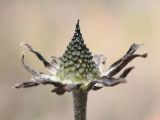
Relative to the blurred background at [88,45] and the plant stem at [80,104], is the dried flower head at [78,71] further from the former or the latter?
the blurred background at [88,45]

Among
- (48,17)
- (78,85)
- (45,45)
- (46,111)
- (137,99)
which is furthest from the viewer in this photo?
(48,17)

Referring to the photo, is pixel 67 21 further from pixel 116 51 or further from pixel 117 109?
pixel 117 109

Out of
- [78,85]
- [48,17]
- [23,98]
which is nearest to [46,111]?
[23,98]

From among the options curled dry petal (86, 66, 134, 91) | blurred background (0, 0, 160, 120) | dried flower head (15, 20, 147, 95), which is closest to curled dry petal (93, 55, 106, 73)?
dried flower head (15, 20, 147, 95)

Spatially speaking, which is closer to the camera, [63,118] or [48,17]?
[63,118]

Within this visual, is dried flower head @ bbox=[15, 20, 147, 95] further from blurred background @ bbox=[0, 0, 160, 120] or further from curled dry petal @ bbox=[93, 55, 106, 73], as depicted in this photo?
blurred background @ bbox=[0, 0, 160, 120]

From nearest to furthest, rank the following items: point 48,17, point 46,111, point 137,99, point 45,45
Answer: point 46,111
point 137,99
point 45,45
point 48,17
